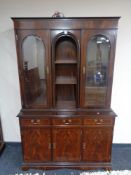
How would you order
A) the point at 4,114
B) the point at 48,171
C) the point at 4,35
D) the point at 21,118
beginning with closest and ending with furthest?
the point at 21,118 → the point at 48,171 → the point at 4,35 → the point at 4,114

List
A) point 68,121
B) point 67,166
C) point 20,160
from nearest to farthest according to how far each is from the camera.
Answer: point 68,121 < point 67,166 < point 20,160

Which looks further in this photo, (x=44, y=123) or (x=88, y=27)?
(x=44, y=123)

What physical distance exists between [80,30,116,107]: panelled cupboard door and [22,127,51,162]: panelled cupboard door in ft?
2.15

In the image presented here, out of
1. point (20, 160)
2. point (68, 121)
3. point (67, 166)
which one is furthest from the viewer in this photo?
point (20, 160)

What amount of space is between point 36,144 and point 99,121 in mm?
905

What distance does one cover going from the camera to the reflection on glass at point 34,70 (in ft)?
6.67

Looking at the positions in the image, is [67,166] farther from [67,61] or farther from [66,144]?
[67,61]

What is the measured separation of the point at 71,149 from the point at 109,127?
23.5 inches

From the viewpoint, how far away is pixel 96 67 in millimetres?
2117

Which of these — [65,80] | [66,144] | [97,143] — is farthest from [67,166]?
[65,80]

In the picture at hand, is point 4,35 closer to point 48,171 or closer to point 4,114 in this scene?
point 4,114

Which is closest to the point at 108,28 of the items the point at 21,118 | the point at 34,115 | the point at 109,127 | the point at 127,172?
the point at 109,127

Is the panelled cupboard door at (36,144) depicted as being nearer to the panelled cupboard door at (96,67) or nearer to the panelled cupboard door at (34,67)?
the panelled cupboard door at (34,67)

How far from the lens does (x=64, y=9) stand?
2277 millimetres
